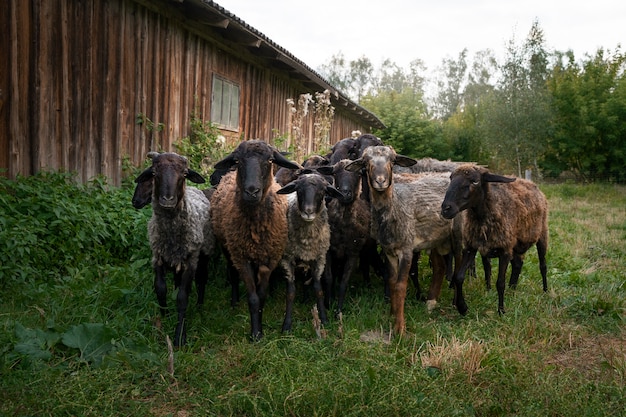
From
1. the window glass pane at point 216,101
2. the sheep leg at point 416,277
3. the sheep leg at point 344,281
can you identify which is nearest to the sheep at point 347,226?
the sheep leg at point 344,281

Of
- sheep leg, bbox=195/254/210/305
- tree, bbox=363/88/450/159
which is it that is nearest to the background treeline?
tree, bbox=363/88/450/159

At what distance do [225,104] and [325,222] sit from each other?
22.2 feet

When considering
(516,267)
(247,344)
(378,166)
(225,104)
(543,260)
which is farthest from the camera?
(225,104)

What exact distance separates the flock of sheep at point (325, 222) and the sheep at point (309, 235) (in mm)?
11

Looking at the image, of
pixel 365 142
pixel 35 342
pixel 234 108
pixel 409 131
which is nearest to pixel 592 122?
pixel 409 131

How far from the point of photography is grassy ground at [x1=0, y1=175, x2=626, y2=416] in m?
3.37

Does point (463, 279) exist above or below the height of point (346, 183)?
below

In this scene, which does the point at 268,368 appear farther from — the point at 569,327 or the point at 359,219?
the point at 569,327

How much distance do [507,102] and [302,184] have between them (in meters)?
29.2

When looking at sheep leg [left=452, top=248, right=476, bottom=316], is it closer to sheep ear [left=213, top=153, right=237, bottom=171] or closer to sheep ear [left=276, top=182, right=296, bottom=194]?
sheep ear [left=276, top=182, right=296, bottom=194]

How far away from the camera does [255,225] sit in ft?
16.2

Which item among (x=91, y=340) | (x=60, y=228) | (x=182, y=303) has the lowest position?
(x=91, y=340)

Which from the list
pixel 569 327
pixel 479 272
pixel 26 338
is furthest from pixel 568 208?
pixel 26 338

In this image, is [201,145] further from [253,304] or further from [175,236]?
[253,304]
